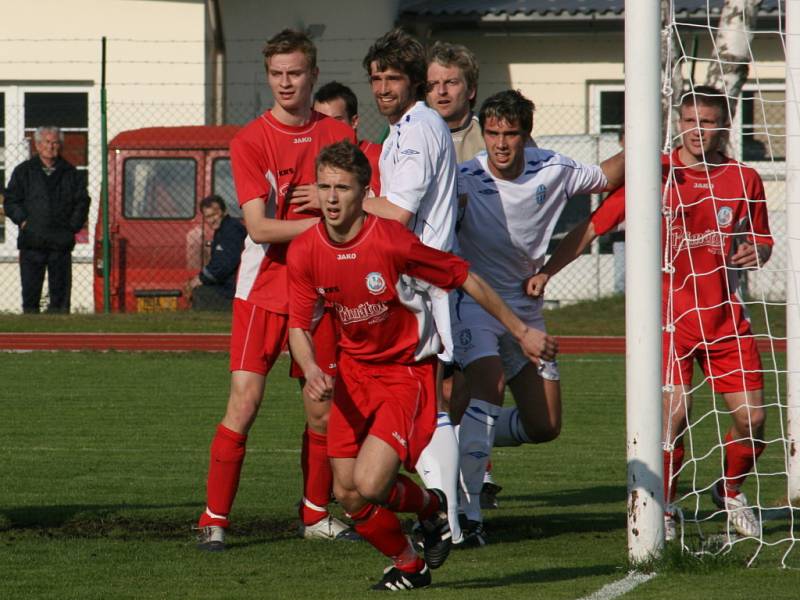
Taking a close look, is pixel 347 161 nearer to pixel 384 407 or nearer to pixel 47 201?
pixel 384 407

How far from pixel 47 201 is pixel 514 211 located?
11.3 metres

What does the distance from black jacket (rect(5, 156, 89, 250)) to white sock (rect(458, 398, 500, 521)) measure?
1108 centimetres

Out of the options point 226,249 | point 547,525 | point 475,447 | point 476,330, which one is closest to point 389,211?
point 476,330

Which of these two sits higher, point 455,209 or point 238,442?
point 455,209

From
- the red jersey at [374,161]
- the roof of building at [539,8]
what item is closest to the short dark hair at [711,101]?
the red jersey at [374,161]

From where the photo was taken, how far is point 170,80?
21281 millimetres

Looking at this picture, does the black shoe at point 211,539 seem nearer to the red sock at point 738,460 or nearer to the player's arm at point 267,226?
the player's arm at point 267,226

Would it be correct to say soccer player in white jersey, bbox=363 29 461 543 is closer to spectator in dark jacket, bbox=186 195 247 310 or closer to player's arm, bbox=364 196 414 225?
player's arm, bbox=364 196 414 225

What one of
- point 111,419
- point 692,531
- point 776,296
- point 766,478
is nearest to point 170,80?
point 776,296

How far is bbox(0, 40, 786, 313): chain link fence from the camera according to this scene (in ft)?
63.5

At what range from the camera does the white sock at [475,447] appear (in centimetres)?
690

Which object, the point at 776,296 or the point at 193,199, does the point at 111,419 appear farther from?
the point at 776,296

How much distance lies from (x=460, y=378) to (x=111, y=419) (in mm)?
4680

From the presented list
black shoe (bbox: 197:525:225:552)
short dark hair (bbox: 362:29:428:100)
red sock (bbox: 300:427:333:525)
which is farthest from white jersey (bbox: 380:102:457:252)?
black shoe (bbox: 197:525:225:552)
